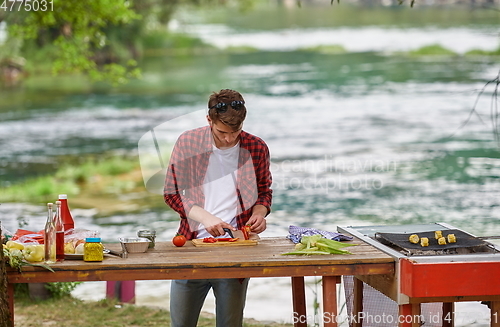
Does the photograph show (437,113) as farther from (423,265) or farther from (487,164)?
(423,265)

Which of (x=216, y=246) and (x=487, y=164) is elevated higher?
A: (x=216, y=246)

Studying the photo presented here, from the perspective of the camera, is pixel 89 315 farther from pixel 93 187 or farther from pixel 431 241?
pixel 93 187

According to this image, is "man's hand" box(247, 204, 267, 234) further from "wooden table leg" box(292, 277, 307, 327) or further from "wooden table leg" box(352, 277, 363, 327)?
"wooden table leg" box(352, 277, 363, 327)

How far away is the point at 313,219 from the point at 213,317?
5.80 m

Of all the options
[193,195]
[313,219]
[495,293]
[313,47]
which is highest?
[313,47]

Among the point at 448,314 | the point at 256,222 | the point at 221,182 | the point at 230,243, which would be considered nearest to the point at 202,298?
the point at 230,243

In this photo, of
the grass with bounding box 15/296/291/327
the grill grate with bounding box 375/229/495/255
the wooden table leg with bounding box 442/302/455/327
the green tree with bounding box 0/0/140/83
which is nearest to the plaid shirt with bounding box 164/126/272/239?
the grill grate with bounding box 375/229/495/255

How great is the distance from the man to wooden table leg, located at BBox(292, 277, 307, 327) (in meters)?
0.43

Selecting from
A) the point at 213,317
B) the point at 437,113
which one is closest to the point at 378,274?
the point at 213,317

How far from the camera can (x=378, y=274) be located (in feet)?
9.95

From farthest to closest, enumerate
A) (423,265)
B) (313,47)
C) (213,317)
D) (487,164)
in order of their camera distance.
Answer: (313,47) → (487,164) → (213,317) → (423,265)

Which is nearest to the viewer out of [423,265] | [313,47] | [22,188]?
[423,265]

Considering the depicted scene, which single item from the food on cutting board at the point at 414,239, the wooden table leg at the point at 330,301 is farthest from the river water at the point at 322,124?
the food on cutting board at the point at 414,239

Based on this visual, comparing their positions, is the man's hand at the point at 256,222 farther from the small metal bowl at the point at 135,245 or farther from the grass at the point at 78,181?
the grass at the point at 78,181
